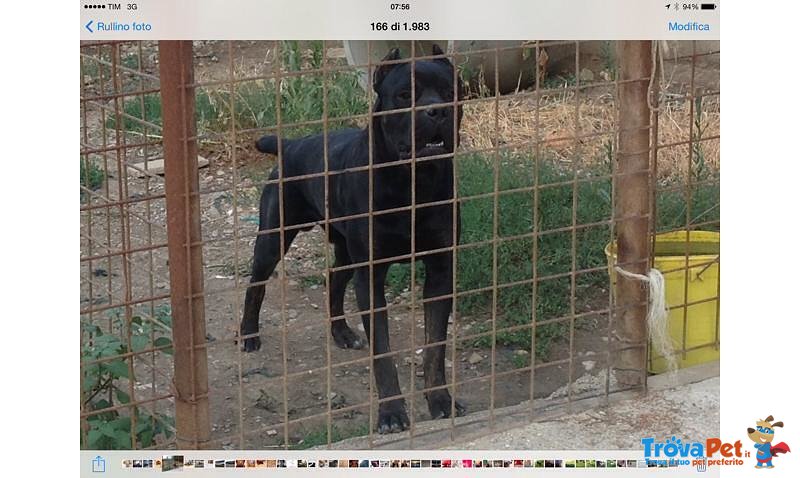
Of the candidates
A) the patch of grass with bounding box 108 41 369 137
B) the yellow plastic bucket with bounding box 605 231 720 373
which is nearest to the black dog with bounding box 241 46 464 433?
the yellow plastic bucket with bounding box 605 231 720 373

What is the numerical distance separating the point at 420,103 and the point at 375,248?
551 mm

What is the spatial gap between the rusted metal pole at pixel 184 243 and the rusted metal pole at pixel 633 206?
137 centimetres

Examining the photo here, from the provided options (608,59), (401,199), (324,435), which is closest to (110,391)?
(324,435)

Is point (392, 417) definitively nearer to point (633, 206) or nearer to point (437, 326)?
point (437, 326)

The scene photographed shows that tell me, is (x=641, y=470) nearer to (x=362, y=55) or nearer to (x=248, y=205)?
(x=362, y=55)

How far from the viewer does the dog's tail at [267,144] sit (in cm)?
493

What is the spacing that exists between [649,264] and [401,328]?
1339mm

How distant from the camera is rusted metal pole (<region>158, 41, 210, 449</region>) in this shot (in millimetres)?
3299

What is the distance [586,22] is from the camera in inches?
137

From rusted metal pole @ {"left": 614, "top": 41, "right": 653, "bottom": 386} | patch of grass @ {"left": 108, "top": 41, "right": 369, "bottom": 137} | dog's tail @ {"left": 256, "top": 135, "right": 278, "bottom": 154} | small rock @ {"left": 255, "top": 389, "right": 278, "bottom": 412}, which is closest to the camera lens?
rusted metal pole @ {"left": 614, "top": 41, "right": 653, "bottom": 386}

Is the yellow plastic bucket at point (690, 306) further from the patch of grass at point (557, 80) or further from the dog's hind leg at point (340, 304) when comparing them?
the patch of grass at point (557, 80)

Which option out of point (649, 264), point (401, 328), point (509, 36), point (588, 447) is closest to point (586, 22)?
point (509, 36)

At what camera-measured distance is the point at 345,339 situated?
4.99m
